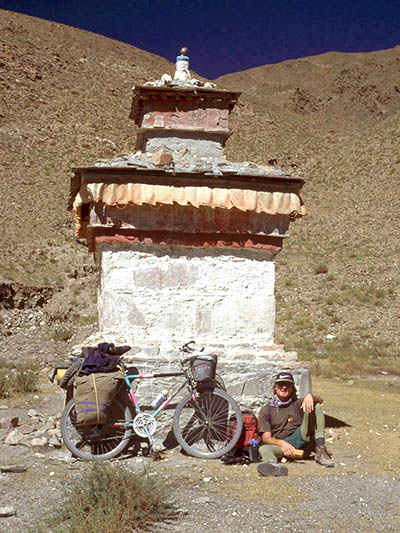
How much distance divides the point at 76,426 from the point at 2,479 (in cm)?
127

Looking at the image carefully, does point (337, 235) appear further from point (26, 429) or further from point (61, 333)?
point (26, 429)

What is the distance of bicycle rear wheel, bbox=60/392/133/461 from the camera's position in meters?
6.97

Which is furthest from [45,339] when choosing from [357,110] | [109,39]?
[357,110]

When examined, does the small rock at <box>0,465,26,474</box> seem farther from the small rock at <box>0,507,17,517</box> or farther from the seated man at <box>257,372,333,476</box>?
the seated man at <box>257,372,333,476</box>

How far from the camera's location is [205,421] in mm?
7352

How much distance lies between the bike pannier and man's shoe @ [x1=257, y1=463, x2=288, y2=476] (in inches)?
71.7

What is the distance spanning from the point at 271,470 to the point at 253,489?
53 cm

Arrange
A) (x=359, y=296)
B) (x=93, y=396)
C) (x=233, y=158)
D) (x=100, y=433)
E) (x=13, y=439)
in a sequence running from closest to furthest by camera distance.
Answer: (x=93, y=396)
(x=100, y=433)
(x=13, y=439)
(x=359, y=296)
(x=233, y=158)

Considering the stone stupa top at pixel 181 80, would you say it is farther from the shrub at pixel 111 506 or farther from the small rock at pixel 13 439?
the shrub at pixel 111 506

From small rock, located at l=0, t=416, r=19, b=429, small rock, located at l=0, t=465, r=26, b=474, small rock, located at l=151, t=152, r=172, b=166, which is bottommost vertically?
small rock, located at l=0, t=416, r=19, b=429

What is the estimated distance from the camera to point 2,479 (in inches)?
240

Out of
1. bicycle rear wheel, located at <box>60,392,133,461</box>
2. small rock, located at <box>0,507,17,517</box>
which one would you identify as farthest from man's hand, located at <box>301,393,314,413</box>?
small rock, located at <box>0,507,17,517</box>

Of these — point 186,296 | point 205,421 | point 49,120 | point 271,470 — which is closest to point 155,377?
point 205,421

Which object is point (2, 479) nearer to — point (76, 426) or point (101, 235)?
point (76, 426)
